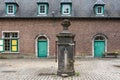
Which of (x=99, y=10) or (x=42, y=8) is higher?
(x=42, y=8)

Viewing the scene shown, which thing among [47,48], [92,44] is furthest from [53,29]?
[92,44]

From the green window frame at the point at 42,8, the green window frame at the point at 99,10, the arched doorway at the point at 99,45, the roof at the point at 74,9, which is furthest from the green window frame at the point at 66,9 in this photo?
the arched doorway at the point at 99,45

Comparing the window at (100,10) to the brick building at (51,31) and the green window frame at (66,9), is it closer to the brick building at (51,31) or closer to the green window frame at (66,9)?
the brick building at (51,31)

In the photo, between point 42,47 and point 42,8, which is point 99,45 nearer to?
point 42,47

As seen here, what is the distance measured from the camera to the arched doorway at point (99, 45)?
26156 millimetres

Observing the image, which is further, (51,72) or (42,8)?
(42,8)

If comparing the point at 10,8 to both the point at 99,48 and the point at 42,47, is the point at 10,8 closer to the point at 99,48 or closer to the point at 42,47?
the point at 42,47

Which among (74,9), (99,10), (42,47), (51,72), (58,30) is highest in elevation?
(74,9)

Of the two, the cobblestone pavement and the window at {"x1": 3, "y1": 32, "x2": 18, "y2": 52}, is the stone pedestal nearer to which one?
the cobblestone pavement

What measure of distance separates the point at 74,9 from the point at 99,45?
4.81 m

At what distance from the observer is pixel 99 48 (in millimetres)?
26234

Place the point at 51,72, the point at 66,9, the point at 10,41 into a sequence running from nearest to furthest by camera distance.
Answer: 1. the point at 51,72
2. the point at 10,41
3. the point at 66,9

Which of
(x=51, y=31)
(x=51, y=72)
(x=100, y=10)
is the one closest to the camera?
(x=51, y=72)

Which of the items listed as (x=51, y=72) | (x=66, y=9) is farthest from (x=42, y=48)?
(x=51, y=72)
